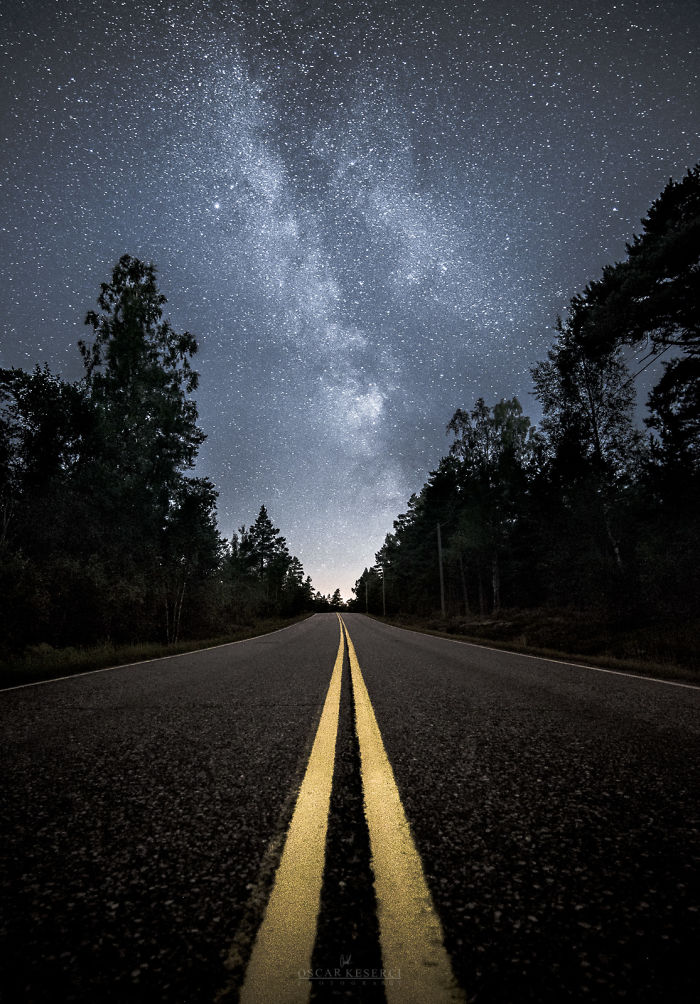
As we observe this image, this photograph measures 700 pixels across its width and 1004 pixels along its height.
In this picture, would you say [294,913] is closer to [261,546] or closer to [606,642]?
[606,642]

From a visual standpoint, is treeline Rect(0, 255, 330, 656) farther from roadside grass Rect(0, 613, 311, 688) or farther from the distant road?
the distant road

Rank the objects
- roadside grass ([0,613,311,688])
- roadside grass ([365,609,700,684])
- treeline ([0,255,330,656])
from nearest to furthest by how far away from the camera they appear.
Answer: roadside grass ([0,613,311,688]) → roadside grass ([365,609,700,684]) → treeline ([0,255,330,656])

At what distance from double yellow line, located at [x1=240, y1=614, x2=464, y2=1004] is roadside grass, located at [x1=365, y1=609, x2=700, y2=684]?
637 centimetres

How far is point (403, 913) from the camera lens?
3.57 feet

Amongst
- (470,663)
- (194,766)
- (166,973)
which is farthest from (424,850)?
(470,663)

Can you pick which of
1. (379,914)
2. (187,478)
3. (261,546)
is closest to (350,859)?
(379,914)

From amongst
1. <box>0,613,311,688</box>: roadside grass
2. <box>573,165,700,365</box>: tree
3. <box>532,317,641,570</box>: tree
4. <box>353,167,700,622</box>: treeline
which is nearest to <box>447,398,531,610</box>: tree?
<box>353,167,700,622</box>: treeline

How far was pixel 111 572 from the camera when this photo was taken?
42.2ft

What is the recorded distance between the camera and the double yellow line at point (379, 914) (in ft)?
2.83

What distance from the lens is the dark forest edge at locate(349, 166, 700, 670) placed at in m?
11.5

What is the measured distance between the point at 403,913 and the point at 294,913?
0.97 feet

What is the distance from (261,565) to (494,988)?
57354mm

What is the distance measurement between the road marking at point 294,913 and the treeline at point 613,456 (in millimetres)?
14085

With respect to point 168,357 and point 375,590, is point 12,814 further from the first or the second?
point 375,590
